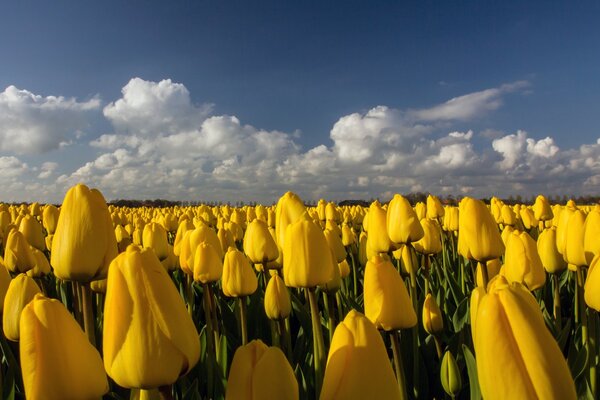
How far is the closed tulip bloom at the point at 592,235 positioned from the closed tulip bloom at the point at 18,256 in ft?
15.2

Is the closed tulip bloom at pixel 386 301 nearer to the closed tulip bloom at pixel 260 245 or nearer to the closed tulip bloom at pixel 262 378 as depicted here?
the closed tulip bloom at pixel 262 378

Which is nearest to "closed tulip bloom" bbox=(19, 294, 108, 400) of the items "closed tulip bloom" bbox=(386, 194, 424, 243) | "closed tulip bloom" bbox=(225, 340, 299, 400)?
Answer: "closed tulip bloom" bbox=(225, 340, 299, 400)

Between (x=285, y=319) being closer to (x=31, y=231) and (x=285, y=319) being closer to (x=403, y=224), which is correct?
(x=403, y=224)

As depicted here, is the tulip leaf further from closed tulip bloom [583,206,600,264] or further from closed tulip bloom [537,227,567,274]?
closed tulip bloom [537,227,567,274]

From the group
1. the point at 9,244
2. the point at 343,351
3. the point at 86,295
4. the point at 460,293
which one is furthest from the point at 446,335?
the point at 9,244

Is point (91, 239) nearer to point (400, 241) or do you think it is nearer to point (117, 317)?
point (117, 317)

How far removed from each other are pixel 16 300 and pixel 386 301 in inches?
74.7

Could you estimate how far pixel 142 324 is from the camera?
1.32 m

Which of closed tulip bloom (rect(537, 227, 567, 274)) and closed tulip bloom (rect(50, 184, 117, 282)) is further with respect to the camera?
closed tulip bloom (rect(537, 227, 567, 274))

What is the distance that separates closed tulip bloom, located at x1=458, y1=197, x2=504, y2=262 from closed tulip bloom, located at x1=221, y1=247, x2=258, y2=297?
156 cm

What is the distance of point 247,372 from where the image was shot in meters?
1.21

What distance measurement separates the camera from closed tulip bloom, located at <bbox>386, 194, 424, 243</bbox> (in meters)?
4.00

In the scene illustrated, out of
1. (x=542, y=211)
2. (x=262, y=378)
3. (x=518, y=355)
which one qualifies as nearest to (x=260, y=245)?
(x=262, y=378)

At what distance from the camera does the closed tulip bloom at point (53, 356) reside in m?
1.26
